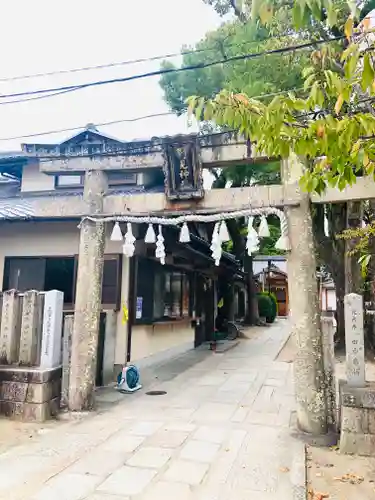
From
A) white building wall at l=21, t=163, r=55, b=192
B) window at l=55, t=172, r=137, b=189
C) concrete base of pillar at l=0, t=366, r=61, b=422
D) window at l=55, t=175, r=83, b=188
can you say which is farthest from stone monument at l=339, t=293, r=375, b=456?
white building wall at l=21, t=163, r=55, b=192

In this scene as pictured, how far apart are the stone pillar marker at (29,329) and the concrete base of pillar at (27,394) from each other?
21 centimetres

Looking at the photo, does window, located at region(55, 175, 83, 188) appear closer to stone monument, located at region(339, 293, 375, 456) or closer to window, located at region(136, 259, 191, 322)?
window, located at region(136, 259, 191, 322)

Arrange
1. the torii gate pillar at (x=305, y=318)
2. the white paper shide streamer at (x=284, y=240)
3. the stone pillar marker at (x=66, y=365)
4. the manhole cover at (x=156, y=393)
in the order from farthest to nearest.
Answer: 1. the manhole cover at (x=156, y=393)
2. the stone pillar marker at (x=66, y=365)
3. the white paper shide streamer at (x=284, y=240)
4. the torii gate pillar at (x=305, y=318)

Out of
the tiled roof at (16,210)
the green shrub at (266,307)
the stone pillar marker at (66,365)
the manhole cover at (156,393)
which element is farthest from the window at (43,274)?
the green shrub at (266,307)

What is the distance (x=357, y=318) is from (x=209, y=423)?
283 centimetres

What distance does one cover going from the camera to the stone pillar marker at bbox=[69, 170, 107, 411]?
6668 millimetres

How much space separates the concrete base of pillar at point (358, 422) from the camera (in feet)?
16.4

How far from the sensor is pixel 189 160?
6652mm

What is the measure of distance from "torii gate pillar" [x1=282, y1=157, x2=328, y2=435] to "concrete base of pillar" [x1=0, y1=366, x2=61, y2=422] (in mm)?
3981

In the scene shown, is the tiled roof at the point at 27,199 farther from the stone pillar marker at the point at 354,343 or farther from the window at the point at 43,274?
the stone pillar marker at the point at 354,343

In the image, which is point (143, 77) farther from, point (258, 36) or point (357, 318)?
point (258, 36)

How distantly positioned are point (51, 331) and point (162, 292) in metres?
5.55

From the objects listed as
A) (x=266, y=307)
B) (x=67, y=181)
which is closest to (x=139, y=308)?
(x=67, y=181)

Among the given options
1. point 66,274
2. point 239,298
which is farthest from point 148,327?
point 239,298
